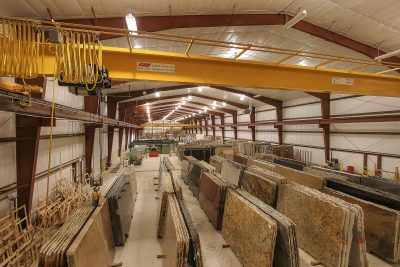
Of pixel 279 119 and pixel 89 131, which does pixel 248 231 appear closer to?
pixel 89 131

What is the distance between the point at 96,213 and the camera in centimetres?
375

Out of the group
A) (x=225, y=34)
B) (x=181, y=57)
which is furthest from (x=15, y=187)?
(x=225, y=34)

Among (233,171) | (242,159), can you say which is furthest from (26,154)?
(242,159)

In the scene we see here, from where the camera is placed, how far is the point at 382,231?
166 inches

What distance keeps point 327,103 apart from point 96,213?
Answer: 13.8 m

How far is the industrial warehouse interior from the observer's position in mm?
3361

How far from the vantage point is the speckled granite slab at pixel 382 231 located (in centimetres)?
401

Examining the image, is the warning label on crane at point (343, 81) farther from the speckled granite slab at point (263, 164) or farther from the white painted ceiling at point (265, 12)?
the speckled granite slab at point (263, 164)

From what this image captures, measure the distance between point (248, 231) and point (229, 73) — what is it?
10.8 ft

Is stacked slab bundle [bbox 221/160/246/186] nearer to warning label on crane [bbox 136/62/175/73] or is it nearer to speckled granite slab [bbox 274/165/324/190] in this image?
speckled granite slab [bbox 274/165/324/190]

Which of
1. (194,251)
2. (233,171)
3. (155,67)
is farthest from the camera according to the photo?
(233,171)

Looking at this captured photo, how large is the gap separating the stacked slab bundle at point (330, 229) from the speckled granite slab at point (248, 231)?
4.08 feet

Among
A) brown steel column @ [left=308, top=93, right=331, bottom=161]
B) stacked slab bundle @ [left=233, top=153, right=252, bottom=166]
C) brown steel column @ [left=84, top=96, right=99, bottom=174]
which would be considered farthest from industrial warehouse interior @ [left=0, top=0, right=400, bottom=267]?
brown steel column @ [left=308, top=93, right=331, bottom=161]

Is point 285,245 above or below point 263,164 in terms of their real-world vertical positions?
below
